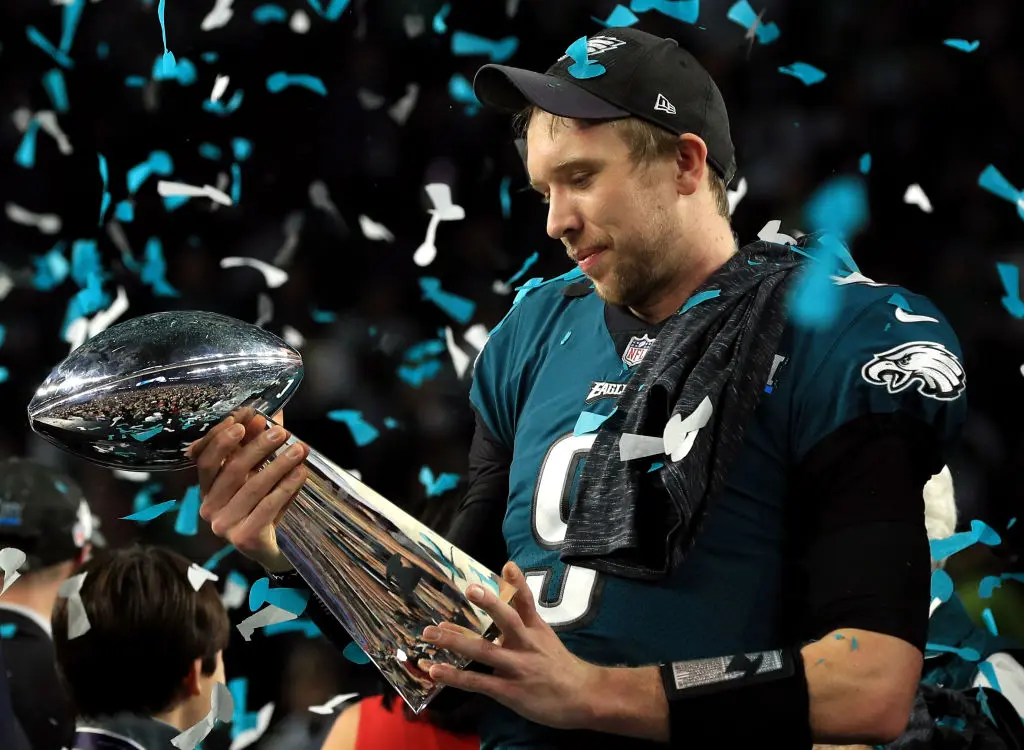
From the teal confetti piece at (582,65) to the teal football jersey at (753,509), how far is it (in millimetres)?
416

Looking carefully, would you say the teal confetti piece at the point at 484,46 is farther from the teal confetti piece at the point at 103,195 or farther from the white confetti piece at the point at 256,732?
the white confetti piece at the point at 256,732

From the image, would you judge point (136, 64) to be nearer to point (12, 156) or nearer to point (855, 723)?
point (12, 156)

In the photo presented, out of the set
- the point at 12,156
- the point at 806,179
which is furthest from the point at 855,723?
the point at 12,156

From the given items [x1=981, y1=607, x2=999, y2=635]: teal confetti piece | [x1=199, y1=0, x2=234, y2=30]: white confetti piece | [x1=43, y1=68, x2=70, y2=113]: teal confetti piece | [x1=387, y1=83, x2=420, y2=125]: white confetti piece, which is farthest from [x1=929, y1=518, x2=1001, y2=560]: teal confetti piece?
[x1=43, y1=68, x2=70, y2=113]: teal confetti piece

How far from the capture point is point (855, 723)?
1263 mm

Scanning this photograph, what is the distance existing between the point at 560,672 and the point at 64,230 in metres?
3.16

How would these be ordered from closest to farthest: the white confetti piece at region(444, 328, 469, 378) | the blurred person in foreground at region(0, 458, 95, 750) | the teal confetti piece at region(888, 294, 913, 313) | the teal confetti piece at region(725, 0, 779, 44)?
the teal confetti piece at region(888, 294, 913, 313) → the blurred person in foreground at region(0, 458, 95, 750) → the teal confetti piece at region(725, 0, 779, 44) → the white confetti piece at region(444, 328, 469, 378)

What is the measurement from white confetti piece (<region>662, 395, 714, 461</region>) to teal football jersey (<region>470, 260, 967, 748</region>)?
0.07ft

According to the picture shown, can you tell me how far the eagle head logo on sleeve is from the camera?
4.38ft

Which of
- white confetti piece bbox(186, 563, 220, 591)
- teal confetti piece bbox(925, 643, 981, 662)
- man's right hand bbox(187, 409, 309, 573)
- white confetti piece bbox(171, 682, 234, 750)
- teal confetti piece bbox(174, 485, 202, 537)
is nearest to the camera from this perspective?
man's right hand bbox(187, 409, 309, 573)

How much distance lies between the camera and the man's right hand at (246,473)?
1.32 meters

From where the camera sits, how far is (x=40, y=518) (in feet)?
8.38

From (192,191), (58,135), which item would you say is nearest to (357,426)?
(192,191)

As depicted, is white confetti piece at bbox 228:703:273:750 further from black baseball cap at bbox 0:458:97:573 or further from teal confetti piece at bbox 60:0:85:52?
teal confetti piece at bbox 60:0:85:52
